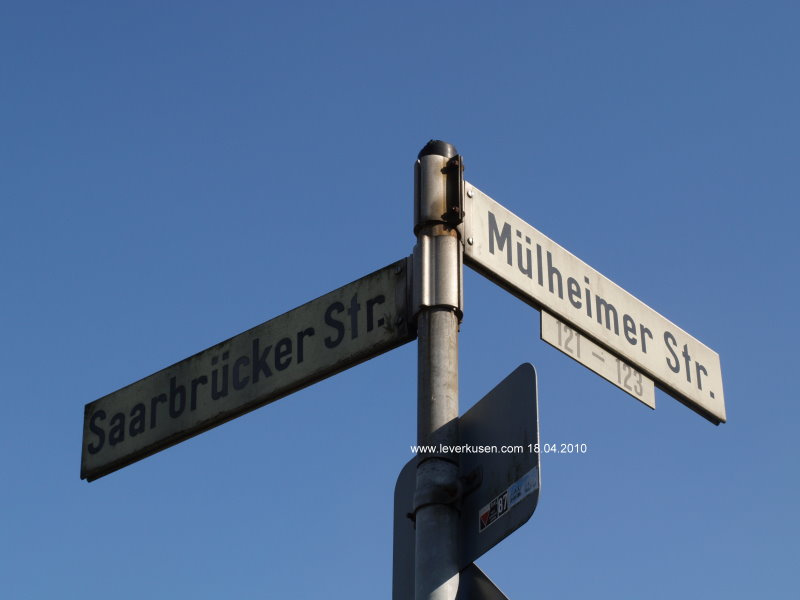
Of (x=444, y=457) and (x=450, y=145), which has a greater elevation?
(x=450, y=145)

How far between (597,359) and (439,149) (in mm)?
934

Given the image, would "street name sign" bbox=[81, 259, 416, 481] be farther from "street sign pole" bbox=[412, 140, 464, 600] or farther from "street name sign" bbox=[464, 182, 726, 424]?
"street name sign" bbox=[464, 182, 726, 424]

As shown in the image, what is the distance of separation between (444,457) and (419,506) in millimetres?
151

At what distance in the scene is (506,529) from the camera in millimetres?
3152

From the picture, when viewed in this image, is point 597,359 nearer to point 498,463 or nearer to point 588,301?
point 588,301

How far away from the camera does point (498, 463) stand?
3.31 metres

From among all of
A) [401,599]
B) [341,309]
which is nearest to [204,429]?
[341,309]

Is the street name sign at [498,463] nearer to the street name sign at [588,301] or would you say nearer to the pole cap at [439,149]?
the street name sign at [588,301]

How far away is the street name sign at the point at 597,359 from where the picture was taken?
14.1 feet

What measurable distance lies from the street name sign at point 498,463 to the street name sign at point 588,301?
30.4 inches

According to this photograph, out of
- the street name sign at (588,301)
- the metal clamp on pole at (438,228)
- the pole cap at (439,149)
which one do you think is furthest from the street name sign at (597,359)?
the pole cap at (439,149)

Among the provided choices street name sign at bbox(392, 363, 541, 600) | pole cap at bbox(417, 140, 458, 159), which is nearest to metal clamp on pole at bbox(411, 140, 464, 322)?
pole cap at bbox(417, 140, 458, 159)

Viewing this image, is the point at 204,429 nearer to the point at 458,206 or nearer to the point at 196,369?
the point at 196,369

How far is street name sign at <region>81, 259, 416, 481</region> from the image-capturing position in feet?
13.5
